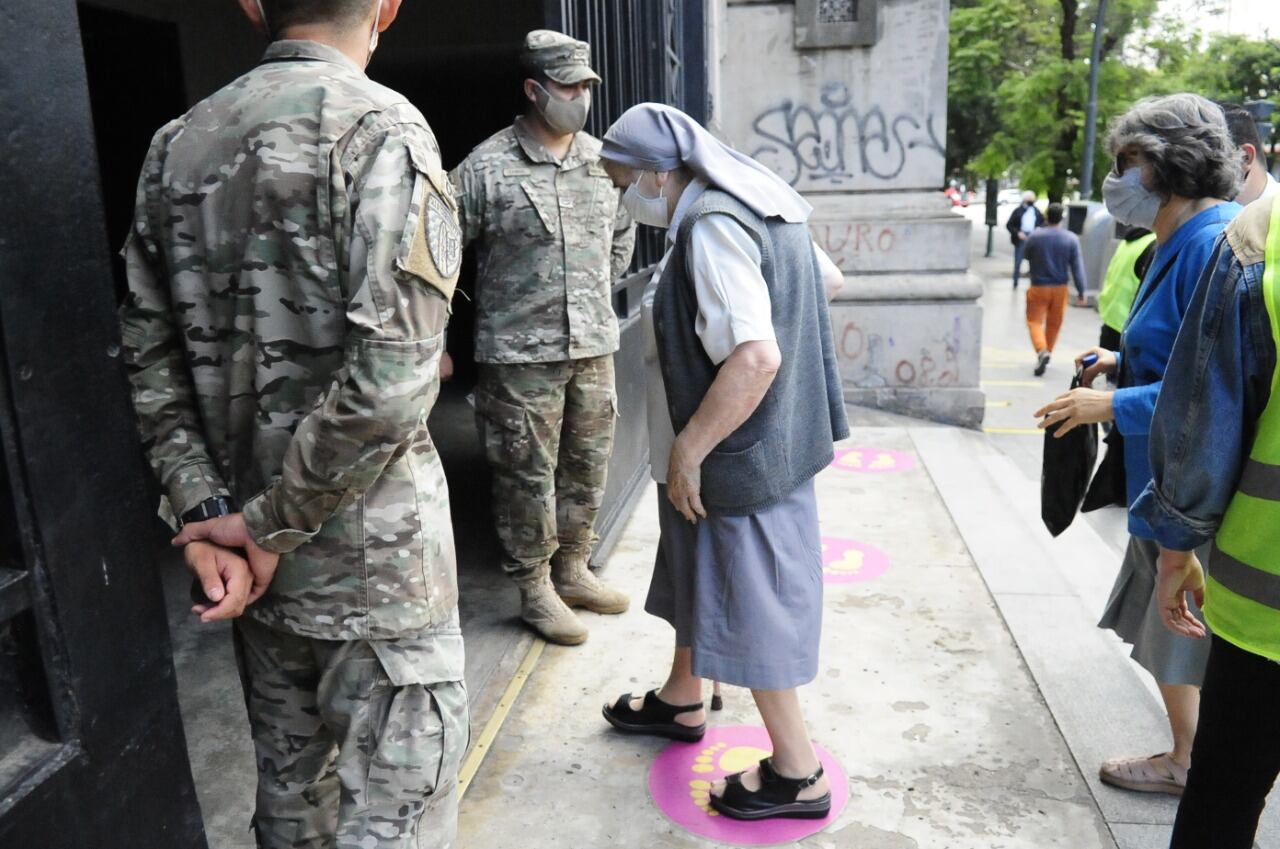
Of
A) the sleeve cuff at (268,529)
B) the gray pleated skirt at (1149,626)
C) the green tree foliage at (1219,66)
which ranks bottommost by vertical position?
the gray pleated skirt at (1149,626)

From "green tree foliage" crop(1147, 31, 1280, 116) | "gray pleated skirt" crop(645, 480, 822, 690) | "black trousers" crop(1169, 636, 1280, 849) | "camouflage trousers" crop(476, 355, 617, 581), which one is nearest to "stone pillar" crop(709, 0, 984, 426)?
"camouflage trousers" crop(476, 355, 617, 581)

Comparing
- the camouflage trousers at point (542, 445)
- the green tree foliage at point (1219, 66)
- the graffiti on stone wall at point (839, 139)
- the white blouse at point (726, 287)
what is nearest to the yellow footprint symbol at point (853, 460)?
the graffiti on stone wall at point (839, 139)

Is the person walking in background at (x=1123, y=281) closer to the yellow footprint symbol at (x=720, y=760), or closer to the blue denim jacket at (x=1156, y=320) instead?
the blue denim jacket at (x=1156, y=320)

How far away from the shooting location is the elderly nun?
2.21m

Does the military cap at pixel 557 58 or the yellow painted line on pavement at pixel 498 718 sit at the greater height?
the military cap at pixel 557 58

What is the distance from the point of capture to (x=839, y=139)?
7320 mm

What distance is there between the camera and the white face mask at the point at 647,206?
2.44m

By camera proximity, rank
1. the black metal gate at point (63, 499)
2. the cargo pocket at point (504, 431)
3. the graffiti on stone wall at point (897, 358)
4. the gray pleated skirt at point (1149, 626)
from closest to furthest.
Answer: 1. the black metal gate at point (63, 499)
2. the gray pleated skirt at point (1149, 626)
3. the cargo pocket at point (504, 431)
4. the graffiti on stone wall at point (897, 358)

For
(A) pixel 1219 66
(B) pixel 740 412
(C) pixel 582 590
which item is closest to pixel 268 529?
(B) pixel 740 412

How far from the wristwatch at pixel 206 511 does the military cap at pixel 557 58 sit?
2.11 m

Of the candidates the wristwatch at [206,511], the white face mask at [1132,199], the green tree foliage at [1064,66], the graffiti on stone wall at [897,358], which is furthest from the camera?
the green tree foliage at [1064,66]

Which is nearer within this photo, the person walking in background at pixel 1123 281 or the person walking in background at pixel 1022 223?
the person walking in background at pixel 1123 281

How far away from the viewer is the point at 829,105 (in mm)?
7285

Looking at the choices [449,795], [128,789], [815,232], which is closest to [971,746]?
[449,795]
